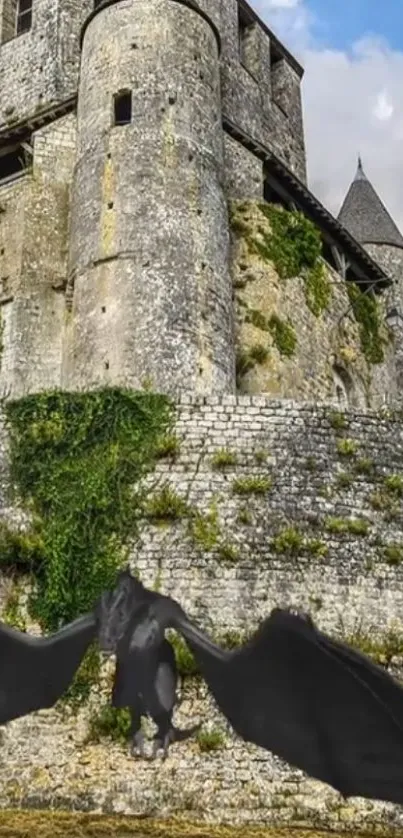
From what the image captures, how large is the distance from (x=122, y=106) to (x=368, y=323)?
25.1 feet

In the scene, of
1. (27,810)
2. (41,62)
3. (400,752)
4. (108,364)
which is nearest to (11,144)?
(41,62)

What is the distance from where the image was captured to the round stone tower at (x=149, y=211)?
17.2m

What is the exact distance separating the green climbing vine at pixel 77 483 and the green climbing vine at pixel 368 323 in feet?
37.1

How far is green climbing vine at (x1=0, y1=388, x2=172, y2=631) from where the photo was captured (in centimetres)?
1225

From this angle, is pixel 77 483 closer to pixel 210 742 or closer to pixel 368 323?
pixel 210 742

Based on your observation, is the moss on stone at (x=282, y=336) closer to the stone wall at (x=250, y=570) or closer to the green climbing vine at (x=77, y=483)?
the stone wall at (x=250, y=570)

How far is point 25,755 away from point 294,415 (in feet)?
16.0

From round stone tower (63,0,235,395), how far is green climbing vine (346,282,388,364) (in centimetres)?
546

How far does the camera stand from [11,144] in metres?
21.9

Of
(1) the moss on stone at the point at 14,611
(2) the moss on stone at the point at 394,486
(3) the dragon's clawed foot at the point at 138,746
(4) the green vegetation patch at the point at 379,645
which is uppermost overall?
(2) the moss on stone at the point at 394,486

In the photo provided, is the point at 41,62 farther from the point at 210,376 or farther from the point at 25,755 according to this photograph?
the point at 25,755

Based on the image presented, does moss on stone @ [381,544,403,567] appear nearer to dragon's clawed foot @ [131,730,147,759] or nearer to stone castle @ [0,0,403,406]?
dragon's clawed foot @ [131,730,147,759]

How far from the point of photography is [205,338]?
57.4 ft

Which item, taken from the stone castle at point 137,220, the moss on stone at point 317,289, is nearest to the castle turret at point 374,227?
the stone castle at point 137,220
